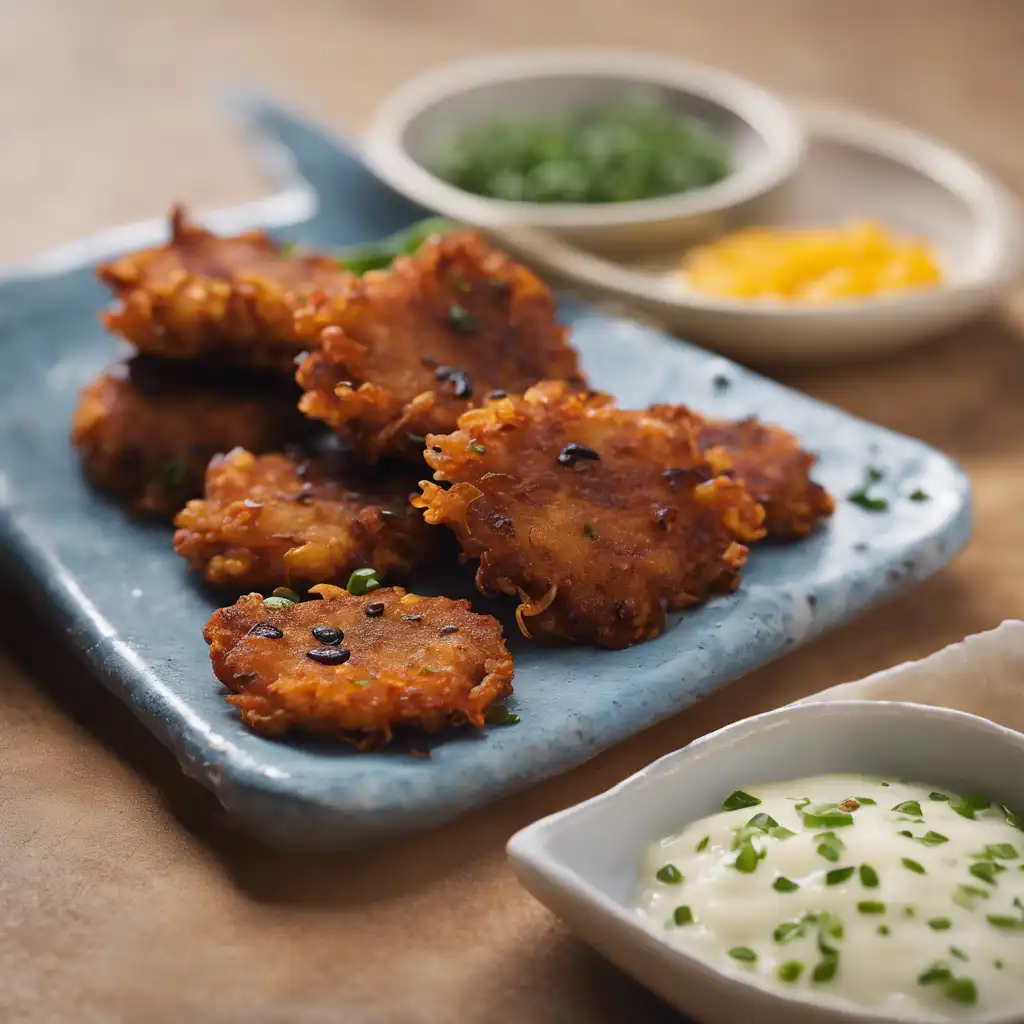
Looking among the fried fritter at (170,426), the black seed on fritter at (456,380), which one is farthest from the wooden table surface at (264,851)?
the black seed on fritter at (456,380)

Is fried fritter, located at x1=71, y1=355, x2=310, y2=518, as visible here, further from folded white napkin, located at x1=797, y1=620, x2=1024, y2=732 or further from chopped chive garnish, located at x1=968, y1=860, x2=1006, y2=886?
chopped chive garnish, located at x1=968, y1=860, x2=1006, y2=886

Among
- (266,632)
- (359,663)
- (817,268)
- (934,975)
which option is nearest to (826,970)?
(934,975)

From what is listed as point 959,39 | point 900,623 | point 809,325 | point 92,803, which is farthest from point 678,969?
point 959,39

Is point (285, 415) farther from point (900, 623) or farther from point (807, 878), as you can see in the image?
point (807, 878)

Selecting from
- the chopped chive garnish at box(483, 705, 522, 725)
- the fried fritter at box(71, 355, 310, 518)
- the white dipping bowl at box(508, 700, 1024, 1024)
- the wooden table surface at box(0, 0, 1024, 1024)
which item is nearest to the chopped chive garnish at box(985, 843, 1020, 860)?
the white dipping bowl at box(508, 700, 1024, 1024)

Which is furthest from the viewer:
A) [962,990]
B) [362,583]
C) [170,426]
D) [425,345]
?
[170,426]

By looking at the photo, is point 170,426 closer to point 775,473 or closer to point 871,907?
point 775,473
